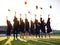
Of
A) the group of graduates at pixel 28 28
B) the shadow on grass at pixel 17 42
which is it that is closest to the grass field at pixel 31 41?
the shadow on grass at pixel 17 42

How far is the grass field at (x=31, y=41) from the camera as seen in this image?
4406 mm

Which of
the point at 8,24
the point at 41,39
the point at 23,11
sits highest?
the point at 23,11

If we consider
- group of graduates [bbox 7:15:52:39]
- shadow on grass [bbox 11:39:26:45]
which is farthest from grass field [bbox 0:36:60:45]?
group of graduates [bbox 7:15:52:39]

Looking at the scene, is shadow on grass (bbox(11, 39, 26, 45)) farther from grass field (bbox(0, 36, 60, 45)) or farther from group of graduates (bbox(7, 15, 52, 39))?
group of graduates (bbox(7, 15, 52, 39))

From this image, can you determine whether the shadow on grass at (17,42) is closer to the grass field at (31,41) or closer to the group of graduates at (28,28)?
the grass field at (31,41)

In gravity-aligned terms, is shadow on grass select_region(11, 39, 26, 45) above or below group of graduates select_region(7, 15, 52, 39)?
below

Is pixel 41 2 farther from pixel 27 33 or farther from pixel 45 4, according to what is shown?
pixel 27 33

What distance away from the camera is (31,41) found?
14.9 ft

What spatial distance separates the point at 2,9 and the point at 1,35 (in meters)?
0.61

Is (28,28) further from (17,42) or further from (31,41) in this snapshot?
(17,42)

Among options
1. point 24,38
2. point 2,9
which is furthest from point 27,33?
point 2,9

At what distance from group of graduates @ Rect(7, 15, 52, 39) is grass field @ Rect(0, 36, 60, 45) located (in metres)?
0.11

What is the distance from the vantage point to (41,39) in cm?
461

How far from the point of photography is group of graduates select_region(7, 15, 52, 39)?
4.46m
